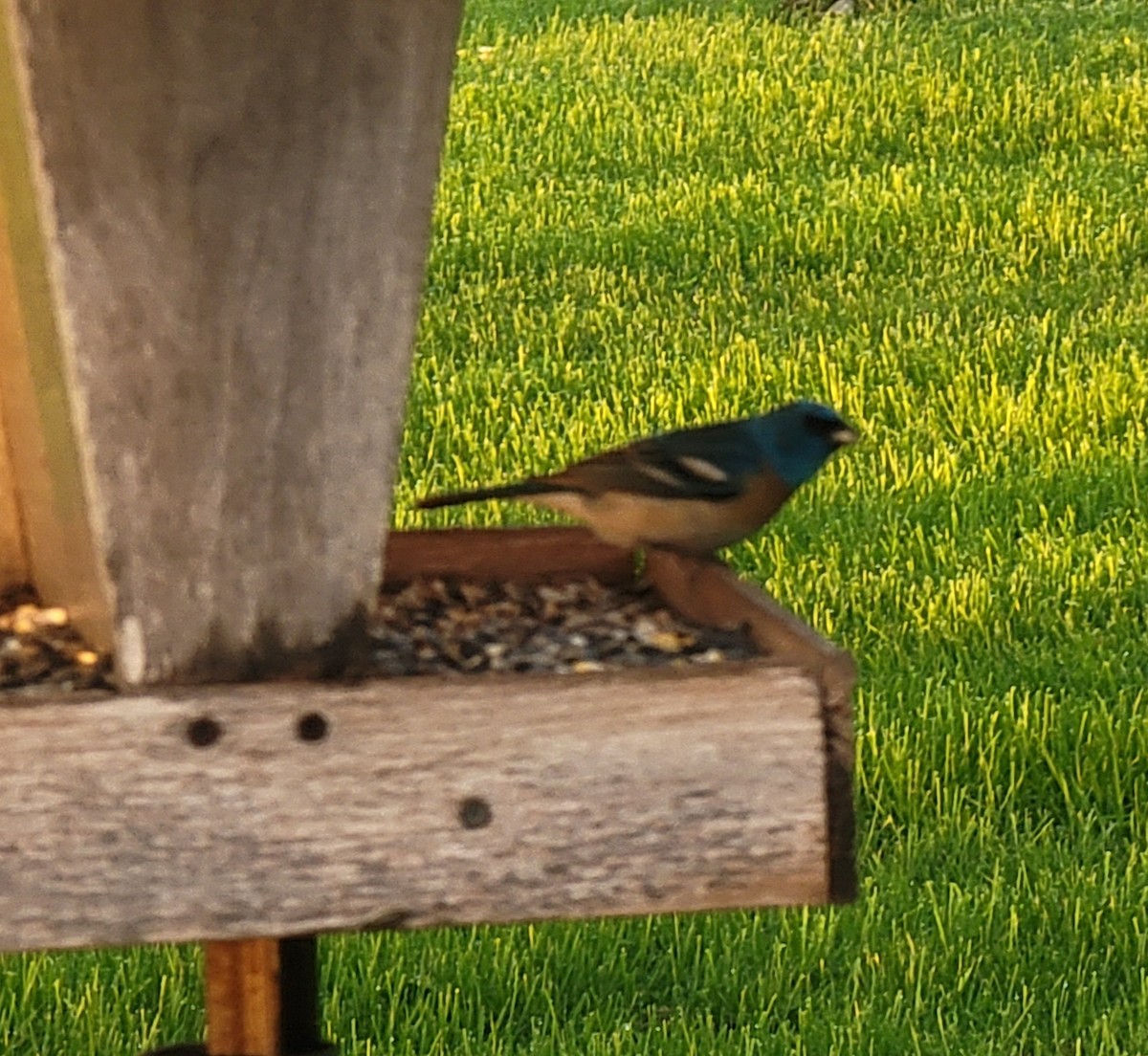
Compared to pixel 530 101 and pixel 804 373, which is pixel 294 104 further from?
pixel 530 101

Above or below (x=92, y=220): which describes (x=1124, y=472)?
below

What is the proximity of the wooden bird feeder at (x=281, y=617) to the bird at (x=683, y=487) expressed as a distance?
3.31ft

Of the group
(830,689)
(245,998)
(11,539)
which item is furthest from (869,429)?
(830,689)

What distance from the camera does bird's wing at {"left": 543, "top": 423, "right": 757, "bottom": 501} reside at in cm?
328

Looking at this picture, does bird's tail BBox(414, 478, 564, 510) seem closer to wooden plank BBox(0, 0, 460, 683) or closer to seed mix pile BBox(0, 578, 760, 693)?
seed mix pile BBox(0, 578, 760, 693)

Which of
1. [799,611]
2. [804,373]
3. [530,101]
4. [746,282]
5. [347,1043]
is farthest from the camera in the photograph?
[530,101]

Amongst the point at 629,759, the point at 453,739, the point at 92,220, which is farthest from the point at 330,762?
the point at 92,220

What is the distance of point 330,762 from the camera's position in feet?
6.72

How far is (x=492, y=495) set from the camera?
317cm

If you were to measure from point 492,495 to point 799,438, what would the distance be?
0.74m

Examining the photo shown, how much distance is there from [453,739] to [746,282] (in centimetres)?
727

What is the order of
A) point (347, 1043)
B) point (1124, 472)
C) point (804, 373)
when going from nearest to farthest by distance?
point (347, 1043)
point (1124, 472)
point (804, 373)

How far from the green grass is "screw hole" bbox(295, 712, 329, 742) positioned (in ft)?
6.02

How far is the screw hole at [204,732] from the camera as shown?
2.03m
